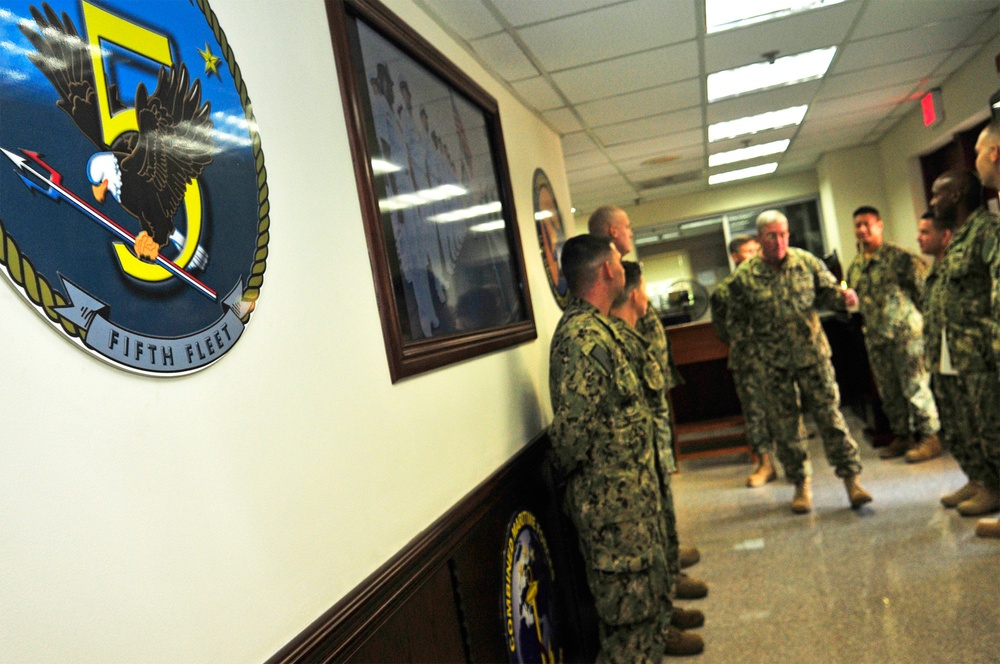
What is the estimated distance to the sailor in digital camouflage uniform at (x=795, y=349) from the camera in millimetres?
4055

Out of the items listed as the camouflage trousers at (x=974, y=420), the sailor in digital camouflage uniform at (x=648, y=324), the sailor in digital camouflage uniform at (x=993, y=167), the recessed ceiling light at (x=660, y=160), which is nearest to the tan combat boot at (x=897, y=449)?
the camouflage trousers at (x=974, y=420)

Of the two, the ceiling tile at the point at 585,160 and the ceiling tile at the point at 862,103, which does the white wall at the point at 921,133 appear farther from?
the ceiling tile at the point at 585,160

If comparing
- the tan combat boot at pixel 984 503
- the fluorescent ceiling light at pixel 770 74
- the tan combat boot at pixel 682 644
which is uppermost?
the fluorescent ceiling light at pixel 770 74

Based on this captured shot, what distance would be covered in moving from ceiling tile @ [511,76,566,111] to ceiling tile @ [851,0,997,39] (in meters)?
1.51

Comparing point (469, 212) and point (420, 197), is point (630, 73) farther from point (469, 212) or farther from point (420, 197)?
point (420, 197)

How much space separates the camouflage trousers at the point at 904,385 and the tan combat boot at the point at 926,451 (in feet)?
A: 0.16

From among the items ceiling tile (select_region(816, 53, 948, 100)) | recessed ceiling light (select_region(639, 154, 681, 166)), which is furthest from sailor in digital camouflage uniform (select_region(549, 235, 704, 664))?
recessed ceiling light (select_region(639, 154, 681, 166))

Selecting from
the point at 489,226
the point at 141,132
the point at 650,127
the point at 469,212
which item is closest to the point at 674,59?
the point at 650,127

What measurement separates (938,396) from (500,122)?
243cm

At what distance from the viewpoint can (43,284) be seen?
90cm

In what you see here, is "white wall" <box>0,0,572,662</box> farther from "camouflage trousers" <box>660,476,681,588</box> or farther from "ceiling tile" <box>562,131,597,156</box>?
"ceiling tile" <box>562,131,597,156</box>

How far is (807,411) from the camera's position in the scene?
168 inches

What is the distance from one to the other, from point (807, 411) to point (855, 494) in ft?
1.61

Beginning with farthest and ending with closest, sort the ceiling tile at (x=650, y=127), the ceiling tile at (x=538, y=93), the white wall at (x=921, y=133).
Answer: the ceiling tile at (x=650, y=127)
the white wall at (x=921, y=133)
the ceiling tile at (x=538, y=93)
